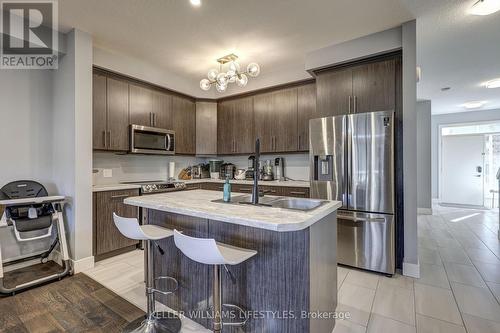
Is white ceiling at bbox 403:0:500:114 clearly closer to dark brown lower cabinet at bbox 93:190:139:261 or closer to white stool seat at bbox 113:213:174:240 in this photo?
white stool seat at bbox 113:213:174:240

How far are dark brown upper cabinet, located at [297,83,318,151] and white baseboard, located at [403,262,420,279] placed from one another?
1.92 m

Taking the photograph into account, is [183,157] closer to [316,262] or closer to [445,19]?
[316,262]

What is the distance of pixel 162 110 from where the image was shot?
398cm

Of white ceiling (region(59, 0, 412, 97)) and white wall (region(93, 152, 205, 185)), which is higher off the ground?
white ceiling (region(59, 0, 412, 97))

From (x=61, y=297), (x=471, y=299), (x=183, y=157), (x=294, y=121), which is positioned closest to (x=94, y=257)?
(x=61, y=297)

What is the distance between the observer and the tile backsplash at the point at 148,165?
140 inches

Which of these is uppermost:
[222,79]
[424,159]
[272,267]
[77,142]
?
[222,79]

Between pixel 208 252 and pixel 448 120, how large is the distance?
8.44 meters

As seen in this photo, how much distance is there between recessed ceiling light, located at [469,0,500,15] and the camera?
87.9 inches

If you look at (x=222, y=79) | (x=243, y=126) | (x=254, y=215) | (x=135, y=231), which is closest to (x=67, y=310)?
(x=135, y=231)

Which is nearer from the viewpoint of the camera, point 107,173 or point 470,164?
point 107,173

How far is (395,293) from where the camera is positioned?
228cm

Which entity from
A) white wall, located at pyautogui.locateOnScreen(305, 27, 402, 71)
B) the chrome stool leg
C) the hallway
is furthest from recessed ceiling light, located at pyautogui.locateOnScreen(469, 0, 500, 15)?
the chrome stool leg

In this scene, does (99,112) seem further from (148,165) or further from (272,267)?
(272,267)
